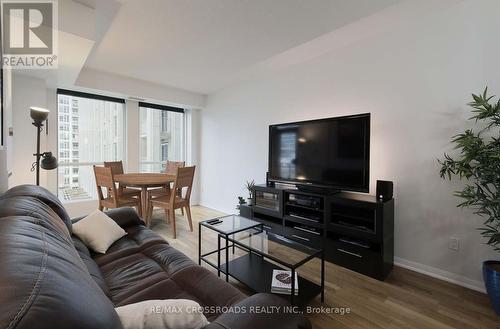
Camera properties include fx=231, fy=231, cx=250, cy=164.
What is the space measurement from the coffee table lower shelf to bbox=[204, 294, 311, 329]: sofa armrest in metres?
0.79

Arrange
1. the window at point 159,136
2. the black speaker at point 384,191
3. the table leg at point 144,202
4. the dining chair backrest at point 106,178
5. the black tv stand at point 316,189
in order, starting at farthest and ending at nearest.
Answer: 1. the window at point 159,136
2. the table leg at point 144,202
3. the dining chair backrest at point 106,178
4. the black tv stand at point 316,189
5. the black speaker at point 384,191

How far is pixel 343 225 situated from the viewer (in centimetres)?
245

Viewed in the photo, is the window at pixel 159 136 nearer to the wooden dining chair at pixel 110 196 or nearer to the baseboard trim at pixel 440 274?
the wooden dining chair at pixel 110 196

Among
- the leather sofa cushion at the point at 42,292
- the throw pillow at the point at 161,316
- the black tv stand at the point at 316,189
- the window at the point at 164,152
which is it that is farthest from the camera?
the window at the point at 164,152

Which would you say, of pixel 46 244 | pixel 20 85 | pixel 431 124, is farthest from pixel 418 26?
pixel 20 85

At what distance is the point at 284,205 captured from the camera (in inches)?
117

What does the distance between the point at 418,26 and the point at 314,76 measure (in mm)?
1195

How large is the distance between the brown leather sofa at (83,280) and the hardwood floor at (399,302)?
848 millimetres

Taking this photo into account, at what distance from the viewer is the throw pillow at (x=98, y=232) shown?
1774mm

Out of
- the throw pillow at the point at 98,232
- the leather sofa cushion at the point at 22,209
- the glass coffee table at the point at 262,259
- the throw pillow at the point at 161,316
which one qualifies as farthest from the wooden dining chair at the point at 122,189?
the throw pillow at the point at 161,316

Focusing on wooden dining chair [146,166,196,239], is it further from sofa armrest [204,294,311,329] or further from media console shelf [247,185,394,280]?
sofa armrest [204,294,311,329]

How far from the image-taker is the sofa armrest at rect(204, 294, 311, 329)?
0.85 meters

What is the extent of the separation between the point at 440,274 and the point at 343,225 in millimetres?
976

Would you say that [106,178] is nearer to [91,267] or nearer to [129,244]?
[129,244]
